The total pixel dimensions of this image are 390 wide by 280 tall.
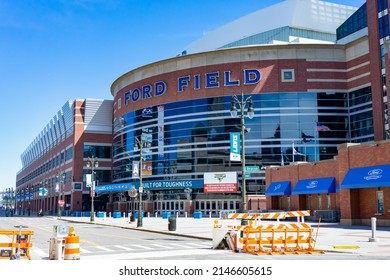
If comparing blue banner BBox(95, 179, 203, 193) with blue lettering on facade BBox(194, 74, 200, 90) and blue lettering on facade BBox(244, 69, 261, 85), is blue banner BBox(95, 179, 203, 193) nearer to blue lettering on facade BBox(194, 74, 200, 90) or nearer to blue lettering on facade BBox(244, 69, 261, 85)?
blue lettering on facade BBox(194, 74, 200, 90)

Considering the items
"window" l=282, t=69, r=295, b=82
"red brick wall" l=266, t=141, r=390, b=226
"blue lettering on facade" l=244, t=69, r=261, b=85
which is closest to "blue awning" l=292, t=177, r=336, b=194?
"red brick wall" l=266, t=141, r=390, b=226

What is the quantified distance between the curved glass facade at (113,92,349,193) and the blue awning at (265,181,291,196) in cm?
1548

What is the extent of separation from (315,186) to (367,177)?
31.3ft

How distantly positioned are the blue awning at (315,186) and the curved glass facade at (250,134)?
20.8 meters

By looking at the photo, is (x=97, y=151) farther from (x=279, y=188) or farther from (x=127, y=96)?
(x=279, y=188)

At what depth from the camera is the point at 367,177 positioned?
113ft

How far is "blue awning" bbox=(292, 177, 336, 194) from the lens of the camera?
41781 millimetres

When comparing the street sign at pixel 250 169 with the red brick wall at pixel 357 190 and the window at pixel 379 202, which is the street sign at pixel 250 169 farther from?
the window at pixel 379 202

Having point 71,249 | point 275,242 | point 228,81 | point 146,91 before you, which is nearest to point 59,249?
point 71,249

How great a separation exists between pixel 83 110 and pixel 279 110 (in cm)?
4395

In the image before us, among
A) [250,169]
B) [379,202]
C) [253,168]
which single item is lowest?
[379,202]

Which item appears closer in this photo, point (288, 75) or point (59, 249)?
point (59, 249)

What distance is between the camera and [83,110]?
9675 cm
